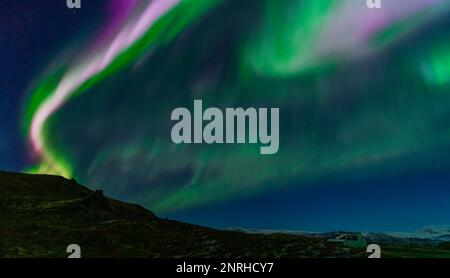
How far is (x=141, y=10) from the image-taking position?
27.9 ft

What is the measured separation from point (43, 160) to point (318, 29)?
4185 millimetres

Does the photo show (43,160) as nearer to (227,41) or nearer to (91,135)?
(91,135)

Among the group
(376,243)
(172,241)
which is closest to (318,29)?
(376,243)

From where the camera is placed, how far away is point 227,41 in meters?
8.42

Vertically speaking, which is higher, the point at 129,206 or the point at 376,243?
the point at 129,206

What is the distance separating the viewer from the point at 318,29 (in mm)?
8344

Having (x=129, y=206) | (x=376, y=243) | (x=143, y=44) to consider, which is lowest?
(x=376, y=243)

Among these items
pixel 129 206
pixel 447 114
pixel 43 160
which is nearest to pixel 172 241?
pixel 129 206

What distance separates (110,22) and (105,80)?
0.82m

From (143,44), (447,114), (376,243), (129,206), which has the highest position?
(143,44)

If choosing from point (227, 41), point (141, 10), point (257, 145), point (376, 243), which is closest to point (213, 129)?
point (257, 145)

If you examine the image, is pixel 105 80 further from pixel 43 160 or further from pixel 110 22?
pixel 43 160

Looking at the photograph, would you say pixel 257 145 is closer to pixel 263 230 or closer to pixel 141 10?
pixel 263 230

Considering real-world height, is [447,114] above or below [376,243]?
above
